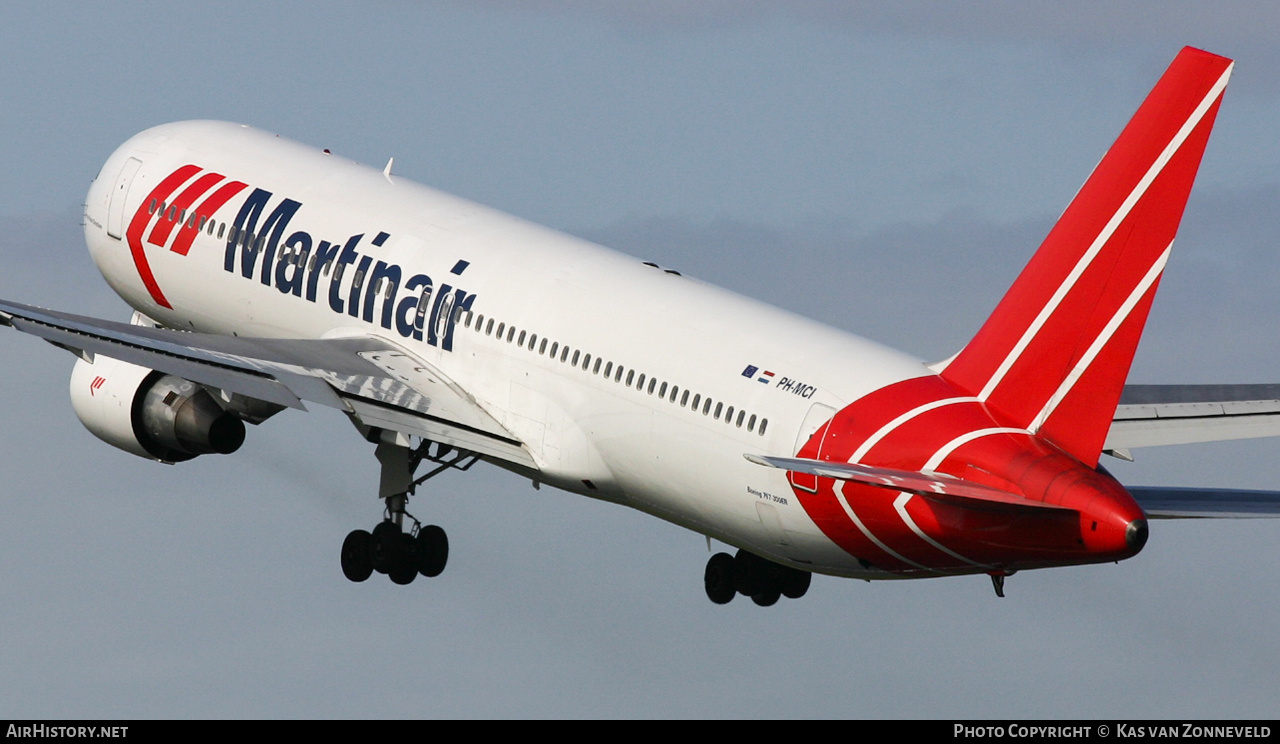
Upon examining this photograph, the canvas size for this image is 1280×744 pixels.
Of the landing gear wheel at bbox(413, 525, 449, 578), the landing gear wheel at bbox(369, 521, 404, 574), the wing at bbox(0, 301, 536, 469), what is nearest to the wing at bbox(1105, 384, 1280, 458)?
the wing at bbox(0, 301, 536, 469)

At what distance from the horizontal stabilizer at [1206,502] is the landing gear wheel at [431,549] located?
43.7 ft

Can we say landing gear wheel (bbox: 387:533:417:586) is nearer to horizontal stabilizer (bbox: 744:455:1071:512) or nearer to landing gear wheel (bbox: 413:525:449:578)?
landing gear wheel (bbox: 413:525:449:578)

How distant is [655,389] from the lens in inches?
1770

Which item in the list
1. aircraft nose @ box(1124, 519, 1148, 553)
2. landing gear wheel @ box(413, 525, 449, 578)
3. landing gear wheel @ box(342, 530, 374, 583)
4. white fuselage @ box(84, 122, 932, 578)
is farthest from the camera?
landing gear wheel @ box(413, 525, 449, 578)

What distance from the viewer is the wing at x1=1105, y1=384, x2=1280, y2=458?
45.8 m

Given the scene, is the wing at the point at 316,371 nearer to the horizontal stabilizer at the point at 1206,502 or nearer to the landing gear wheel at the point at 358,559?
the landing gear wheel at the point at 358,559

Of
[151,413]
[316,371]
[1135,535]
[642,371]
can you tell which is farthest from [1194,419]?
[151,413]

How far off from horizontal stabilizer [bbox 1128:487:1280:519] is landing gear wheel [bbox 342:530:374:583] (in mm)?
14156

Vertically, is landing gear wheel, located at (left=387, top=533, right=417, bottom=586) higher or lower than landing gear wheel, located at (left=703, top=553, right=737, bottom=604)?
lower

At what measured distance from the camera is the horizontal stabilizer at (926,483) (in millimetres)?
38812

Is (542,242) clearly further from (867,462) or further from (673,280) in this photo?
(867,462)

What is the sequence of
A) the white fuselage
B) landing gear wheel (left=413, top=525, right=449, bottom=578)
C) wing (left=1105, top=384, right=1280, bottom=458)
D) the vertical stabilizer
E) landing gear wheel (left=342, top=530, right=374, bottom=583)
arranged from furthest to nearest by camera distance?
landing gear wheel (left=413, top=525, right=449, bottom=578)
landing gear wheel (left=342, top=530, right=374, bottom=583)
wing (left=1105, top=384, right=1280, bottom=458)
the white fuselage
the vertical stabilizer

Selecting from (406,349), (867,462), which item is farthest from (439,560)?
(867,462)

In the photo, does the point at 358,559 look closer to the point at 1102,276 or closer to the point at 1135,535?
the point at 1102,276
